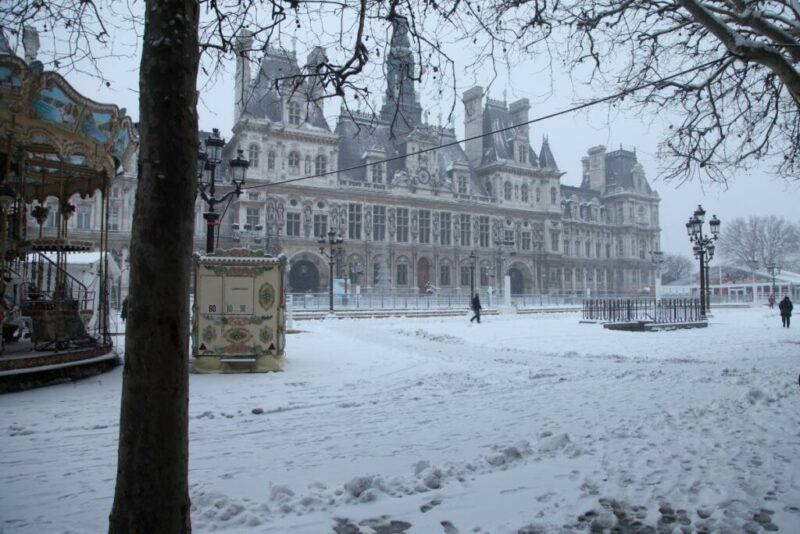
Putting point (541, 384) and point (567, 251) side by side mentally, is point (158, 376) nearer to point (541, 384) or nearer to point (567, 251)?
point (541, 384)

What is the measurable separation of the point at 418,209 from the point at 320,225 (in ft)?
29.3

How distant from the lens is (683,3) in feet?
19.4

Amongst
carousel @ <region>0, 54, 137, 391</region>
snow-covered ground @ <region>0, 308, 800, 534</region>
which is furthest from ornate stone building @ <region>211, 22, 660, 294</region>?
snow-covered ground @ <region>0, 308, 800, 534</region>

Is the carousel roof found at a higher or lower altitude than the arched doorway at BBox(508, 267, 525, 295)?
higher

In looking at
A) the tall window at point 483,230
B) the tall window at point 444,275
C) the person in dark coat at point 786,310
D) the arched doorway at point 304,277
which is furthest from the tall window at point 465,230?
the person in dark coat at point 786,310

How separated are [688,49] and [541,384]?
253 inches

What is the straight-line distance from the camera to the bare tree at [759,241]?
72312mm

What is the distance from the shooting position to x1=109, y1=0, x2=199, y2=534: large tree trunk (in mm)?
2219

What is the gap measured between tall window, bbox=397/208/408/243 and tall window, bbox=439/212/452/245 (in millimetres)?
3332

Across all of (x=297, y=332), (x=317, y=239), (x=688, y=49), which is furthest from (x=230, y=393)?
(x=317, y=239)

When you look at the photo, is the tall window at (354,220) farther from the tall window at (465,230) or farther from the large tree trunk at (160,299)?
the large tree trunk at (160,299)

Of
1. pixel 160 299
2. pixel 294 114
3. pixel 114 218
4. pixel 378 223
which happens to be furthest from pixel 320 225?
pixel 160 299

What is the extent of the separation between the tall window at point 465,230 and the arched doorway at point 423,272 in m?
4.15

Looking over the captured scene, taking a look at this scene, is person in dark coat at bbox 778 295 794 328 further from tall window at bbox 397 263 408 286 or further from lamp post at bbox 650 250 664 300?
tall window at bbox 397 263 408 286
